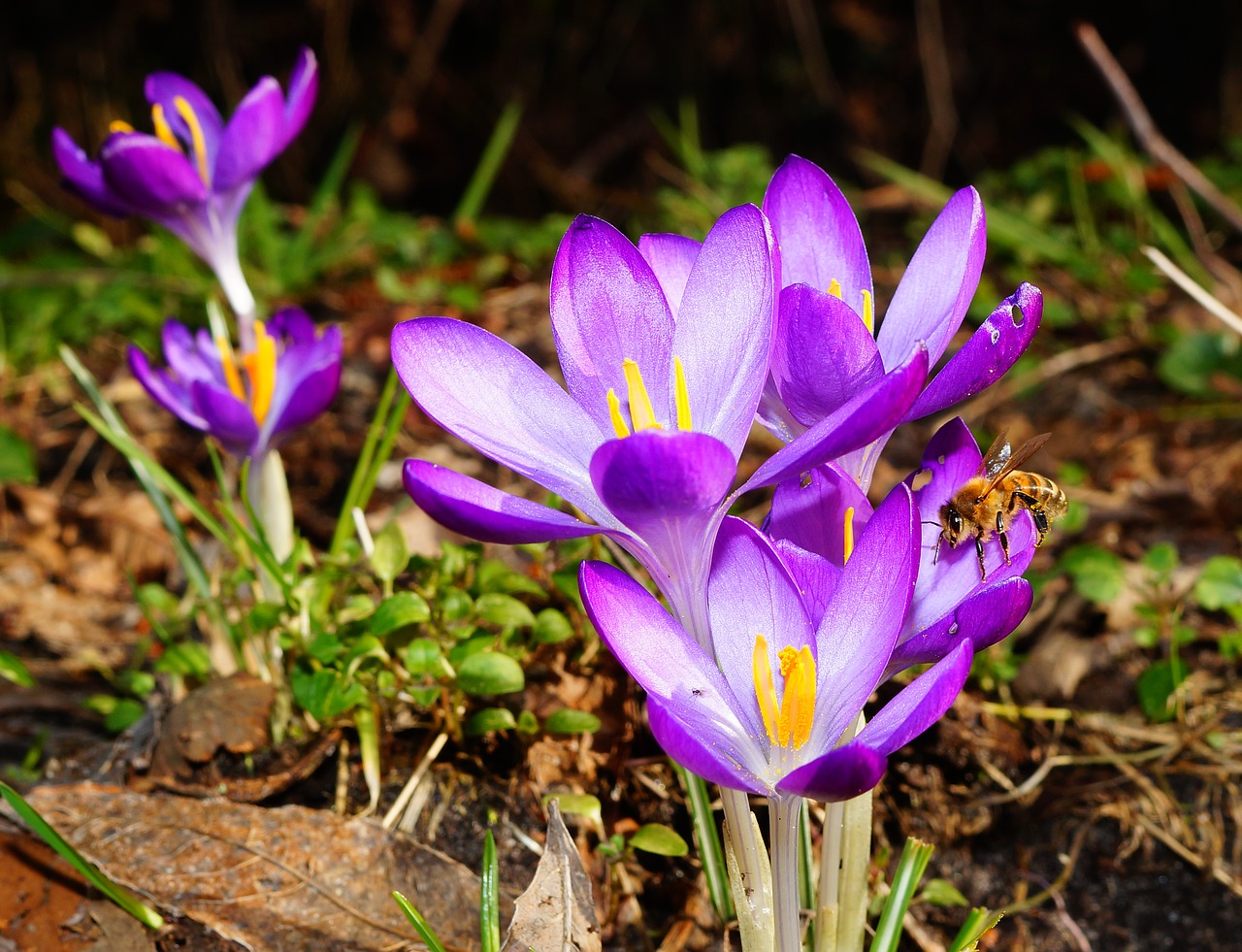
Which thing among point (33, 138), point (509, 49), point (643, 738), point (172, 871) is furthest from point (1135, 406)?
point (33, 138)

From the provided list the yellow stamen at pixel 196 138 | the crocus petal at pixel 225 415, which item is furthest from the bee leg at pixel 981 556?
the yellow stamen at pixel 196 138

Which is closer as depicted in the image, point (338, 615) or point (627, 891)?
point (627, 891)

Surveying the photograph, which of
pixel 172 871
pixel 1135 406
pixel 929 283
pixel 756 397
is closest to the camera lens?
pixel 756 397

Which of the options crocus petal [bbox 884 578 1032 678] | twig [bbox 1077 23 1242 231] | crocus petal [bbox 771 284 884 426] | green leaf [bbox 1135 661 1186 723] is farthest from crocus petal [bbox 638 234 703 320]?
twig [bbox 1077 23 1242 231]

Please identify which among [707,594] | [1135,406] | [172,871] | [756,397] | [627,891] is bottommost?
[1135,406]

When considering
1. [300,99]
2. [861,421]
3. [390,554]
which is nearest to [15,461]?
[300,99]

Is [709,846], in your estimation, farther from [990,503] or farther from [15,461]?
[15,461]

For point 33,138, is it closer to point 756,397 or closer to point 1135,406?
point 1135,406

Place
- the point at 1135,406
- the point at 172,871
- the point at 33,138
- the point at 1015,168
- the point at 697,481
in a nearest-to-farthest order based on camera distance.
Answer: the point at 697,481, the point at 172,871, the point at 1135,406, the point at 1015,168, the point at 33,138
